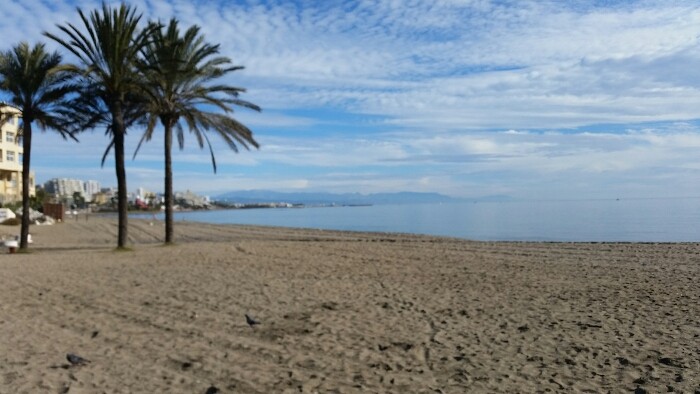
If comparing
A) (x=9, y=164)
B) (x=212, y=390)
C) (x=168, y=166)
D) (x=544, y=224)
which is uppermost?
(x=9, y=164)

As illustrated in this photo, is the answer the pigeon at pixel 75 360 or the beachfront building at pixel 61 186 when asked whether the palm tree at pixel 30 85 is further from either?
the beachfront building at pixel 61 186

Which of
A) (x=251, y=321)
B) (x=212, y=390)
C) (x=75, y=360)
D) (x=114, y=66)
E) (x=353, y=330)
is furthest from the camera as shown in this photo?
(x=114, y=66)

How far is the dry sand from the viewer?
4.98 m

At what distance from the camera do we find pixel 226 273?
12.3 meters

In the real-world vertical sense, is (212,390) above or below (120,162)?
below

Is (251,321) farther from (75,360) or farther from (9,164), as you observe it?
(9,164)

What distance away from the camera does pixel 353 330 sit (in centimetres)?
686

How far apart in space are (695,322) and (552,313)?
167 cm

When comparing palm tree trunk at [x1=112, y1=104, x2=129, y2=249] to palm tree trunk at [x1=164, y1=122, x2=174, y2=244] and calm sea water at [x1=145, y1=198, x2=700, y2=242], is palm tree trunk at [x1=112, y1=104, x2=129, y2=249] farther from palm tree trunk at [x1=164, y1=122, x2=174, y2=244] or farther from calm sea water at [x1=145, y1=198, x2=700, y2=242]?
calm sea water at [x1=145, y1=198, x2=700, y2=242]

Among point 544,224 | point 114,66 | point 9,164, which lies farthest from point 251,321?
point 9,164

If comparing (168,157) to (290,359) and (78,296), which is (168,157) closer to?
(78,296)

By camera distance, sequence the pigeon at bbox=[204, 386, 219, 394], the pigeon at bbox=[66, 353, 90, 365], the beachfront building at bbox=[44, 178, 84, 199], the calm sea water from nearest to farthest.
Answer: the pigeon at bbox=[204, 386, 219, 394]
the pigeon at bbox=[66, 353, 90, 365]
the calm sea water
the beachfront building at bbox=[44, 178, 84, 199]

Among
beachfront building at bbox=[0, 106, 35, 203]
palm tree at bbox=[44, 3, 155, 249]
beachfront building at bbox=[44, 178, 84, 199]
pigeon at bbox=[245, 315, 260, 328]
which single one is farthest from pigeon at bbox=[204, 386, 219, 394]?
beachfront building at bbox=[44, 178, 84, 199]

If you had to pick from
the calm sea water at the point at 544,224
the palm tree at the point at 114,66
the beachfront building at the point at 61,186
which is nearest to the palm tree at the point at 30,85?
the palm tree at the point at 114,66
